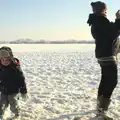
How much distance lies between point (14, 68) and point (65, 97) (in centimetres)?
213

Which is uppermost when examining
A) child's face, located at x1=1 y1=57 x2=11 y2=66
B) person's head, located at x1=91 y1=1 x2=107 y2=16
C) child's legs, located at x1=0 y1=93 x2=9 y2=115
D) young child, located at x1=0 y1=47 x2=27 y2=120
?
person's head, located at x1=91 y1=1 x2=107 y2=16

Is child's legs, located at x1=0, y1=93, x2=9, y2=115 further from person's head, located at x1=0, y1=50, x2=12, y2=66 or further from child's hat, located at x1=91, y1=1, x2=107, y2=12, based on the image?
child's hat, located at x1=91, y1=1, x2=107, y2=12

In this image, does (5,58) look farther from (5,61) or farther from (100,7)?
(100,7)

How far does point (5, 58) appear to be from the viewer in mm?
4641

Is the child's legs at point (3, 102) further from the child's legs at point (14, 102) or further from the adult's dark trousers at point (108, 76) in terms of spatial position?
the adult's dark trousers at point (108, 76)

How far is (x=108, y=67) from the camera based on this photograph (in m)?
4.66

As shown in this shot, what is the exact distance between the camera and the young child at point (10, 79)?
4.66m

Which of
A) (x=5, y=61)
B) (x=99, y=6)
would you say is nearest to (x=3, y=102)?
(x=5, y=61)

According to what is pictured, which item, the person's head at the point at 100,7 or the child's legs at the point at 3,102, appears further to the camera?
the child's legs at the point at 3,102

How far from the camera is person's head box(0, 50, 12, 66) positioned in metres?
4.60

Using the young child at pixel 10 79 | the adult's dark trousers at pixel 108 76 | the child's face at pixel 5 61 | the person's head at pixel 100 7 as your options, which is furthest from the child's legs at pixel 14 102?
the person's head at pixel 100 7

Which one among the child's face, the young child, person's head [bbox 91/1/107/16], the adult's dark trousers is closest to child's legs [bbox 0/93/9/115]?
the young child

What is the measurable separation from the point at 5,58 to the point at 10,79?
34cm

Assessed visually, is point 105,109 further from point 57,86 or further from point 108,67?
point 57,86
